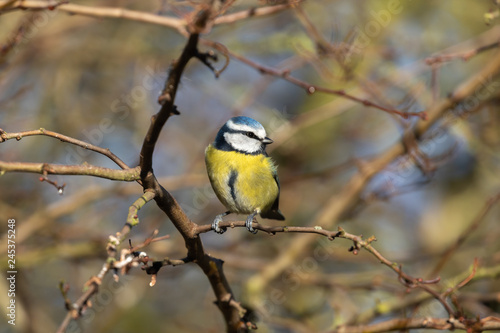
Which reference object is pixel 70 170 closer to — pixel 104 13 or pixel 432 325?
pixel 104 13

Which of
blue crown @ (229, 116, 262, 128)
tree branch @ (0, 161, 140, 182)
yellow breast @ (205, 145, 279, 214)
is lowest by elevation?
tree branch @ (0, 161, 140, 182)

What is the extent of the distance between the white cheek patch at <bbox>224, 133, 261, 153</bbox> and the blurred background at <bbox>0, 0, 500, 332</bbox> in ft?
2.32

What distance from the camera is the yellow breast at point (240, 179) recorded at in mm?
3662

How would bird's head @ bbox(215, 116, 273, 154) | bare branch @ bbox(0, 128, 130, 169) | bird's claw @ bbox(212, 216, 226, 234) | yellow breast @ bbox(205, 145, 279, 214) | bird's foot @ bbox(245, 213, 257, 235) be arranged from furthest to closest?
bird's head @ bbox(215, 116, 273, 154)
yellow breast @ bbox(205, 145, 279, 214)
bird's claw @ bbox(212, 216, 226, 234)
bird's foot @ bbox(245, 213, 257, 235)
bare branch @ bbox(0, 128, 130, 169)

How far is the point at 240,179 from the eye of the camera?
3658mm

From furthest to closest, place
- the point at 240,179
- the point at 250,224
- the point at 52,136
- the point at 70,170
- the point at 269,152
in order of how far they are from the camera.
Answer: the point at 269,152 → the point at 240,179 → the point at 250,224 → the point at 52,136 → the point at 70,170

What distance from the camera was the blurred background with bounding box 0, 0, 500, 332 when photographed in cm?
446

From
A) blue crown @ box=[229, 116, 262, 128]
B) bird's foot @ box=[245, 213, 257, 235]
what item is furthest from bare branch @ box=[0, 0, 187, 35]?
bird's foot @ box=[245, 213, 257, 235]

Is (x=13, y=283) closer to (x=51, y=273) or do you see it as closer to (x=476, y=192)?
(x=51, y=273)

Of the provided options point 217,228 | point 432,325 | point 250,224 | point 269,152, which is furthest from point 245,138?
point 432,325

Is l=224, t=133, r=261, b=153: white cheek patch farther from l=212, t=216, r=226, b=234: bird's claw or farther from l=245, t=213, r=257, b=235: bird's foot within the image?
l=212, t=216, r=226, b=234: bird's claw

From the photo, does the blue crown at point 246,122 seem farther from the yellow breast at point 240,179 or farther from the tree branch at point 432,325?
the tree branch at point 432,325

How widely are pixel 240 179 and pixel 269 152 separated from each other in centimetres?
145

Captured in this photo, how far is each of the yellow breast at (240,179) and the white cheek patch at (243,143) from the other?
0.06m
